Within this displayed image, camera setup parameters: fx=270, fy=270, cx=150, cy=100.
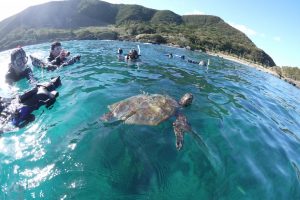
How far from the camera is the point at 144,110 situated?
9.91 m

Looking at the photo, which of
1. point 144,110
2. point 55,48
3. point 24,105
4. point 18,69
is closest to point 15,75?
point 18,69

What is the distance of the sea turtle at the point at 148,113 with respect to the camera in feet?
30.7

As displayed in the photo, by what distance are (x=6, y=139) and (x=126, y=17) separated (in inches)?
6351

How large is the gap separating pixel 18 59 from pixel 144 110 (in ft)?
30.9

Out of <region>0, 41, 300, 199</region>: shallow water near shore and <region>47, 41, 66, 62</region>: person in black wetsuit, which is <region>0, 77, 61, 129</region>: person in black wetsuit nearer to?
<region>0, 41, 300, 199</region>: shallow water near shore

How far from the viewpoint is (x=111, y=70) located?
1881 cm

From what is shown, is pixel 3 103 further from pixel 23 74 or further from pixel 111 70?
pixel 111 70

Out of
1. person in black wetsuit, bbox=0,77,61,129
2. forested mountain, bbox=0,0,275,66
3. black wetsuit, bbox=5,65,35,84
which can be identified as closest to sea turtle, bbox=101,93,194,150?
person in black wetsuit, bbox=0,77,61,129

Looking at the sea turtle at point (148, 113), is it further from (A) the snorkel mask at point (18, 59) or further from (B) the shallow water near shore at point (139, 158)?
(A) the snorkel mask at point (18, 59)

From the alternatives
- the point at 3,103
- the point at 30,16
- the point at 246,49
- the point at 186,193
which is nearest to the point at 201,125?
the point at 186,193

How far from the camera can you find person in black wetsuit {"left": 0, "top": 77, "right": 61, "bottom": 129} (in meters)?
9.94

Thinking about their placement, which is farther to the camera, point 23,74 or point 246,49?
point 246,49

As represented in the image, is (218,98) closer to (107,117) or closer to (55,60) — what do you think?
(107,117)

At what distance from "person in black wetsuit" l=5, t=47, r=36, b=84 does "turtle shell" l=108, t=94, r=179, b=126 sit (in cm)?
736
